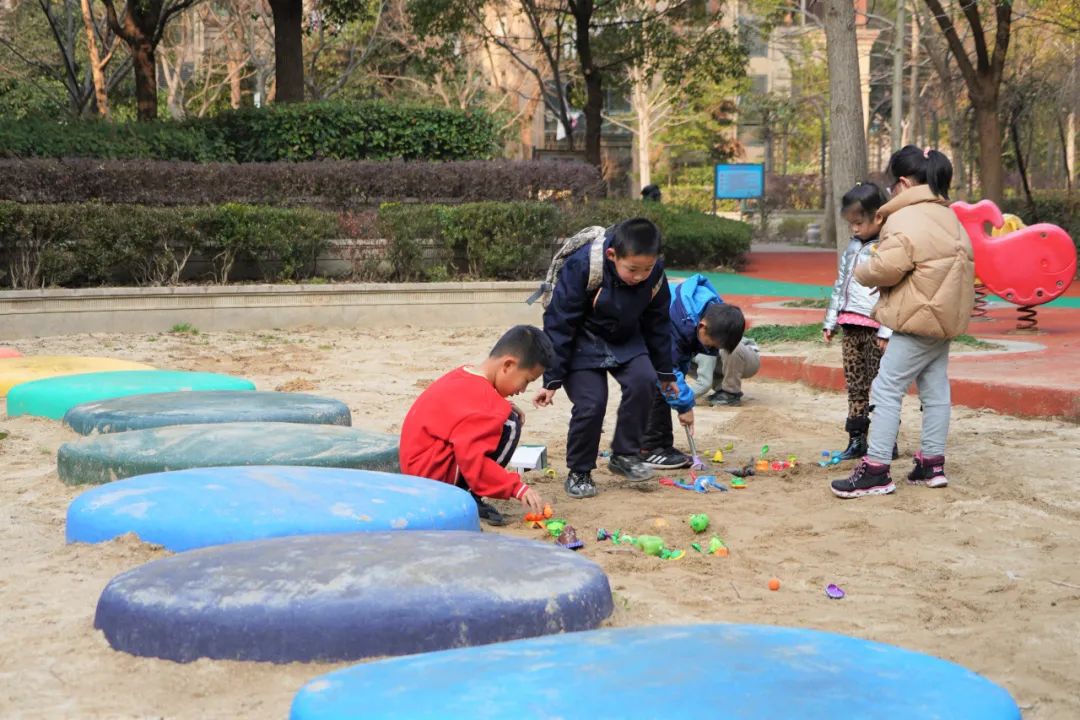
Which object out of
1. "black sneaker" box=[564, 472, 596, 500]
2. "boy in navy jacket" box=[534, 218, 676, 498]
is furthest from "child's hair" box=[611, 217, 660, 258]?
"black sneaker" box=[564, 472, 596, 500]

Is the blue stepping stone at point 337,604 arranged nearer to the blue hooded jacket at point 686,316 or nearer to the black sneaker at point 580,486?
the black sneaker at point 580,486

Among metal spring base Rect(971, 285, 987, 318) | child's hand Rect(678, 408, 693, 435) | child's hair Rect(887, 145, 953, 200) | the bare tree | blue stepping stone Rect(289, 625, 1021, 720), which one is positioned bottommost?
blue stepping stone Rect(289, 625, 1021, 720)

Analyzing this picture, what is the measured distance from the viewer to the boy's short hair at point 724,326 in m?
6.32

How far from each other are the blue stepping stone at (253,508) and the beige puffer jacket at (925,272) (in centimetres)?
212

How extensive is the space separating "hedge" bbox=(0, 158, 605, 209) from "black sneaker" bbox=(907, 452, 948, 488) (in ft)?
31.9

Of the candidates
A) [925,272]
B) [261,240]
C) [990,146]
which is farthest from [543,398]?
[990,146]

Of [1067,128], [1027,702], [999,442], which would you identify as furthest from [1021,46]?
[1027,702]

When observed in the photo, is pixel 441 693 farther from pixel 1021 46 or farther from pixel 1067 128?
pixel 1067 128

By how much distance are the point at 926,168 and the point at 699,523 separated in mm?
1964

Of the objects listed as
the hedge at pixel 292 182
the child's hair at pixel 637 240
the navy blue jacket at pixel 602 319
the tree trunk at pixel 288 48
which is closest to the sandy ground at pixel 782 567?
the navy blue jacket at pixel 602 319

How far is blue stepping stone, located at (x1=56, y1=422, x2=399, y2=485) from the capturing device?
544 centimetres

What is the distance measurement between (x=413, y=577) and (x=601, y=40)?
22.0m

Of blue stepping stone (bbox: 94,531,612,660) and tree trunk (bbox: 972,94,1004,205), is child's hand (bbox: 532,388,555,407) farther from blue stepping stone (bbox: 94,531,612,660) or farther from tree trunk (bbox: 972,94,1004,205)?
tree trunk (bbox: 972,94,1004,205)

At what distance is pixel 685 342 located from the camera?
6.73 meters
